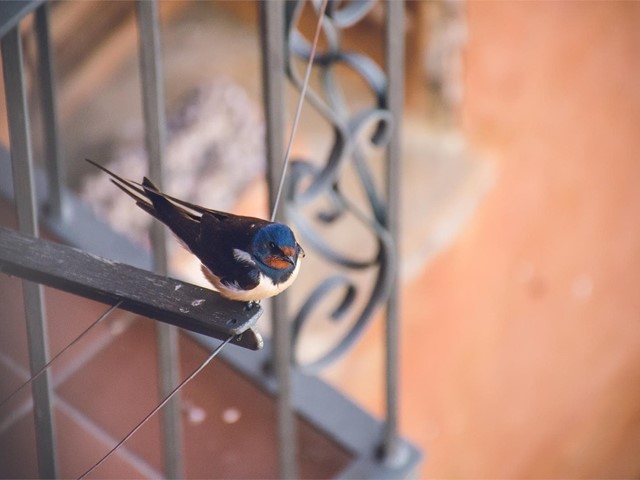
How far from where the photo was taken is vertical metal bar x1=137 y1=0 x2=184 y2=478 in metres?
1.12

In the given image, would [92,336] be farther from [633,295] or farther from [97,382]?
[633,295]

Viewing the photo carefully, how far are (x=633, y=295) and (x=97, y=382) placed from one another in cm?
224

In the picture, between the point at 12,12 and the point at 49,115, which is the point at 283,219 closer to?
the point at 12,12

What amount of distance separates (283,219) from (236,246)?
53 centimetres

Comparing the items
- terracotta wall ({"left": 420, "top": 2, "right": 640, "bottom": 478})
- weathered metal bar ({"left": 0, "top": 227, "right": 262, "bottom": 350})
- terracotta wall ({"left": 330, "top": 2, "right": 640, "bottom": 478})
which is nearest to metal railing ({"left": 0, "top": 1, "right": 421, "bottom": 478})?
weathered metal bar ({"left": 0, "top": 227, "right": 262, "bottom": 350})

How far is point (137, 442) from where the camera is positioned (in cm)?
181

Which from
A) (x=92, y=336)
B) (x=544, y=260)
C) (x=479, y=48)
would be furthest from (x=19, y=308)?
(x=544, y=260)

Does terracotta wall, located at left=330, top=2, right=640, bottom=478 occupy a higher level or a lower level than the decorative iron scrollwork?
lower

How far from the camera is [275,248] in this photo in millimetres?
796

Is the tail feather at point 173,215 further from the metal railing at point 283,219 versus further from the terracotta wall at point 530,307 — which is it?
the terracotta wall at point 530,307

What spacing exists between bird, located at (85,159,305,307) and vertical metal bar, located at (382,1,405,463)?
63cm

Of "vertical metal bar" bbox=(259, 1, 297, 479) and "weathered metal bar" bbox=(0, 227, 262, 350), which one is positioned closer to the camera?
"weathered metal bar" bbox=(0, 227, 262, 350)

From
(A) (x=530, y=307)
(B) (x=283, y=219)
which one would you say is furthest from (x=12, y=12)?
(A) (x=530, y=307)

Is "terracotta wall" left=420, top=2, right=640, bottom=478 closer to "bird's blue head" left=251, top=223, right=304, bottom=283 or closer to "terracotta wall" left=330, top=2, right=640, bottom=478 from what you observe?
"terracotta wall" left=330, top=2, right=640, bottom=478
